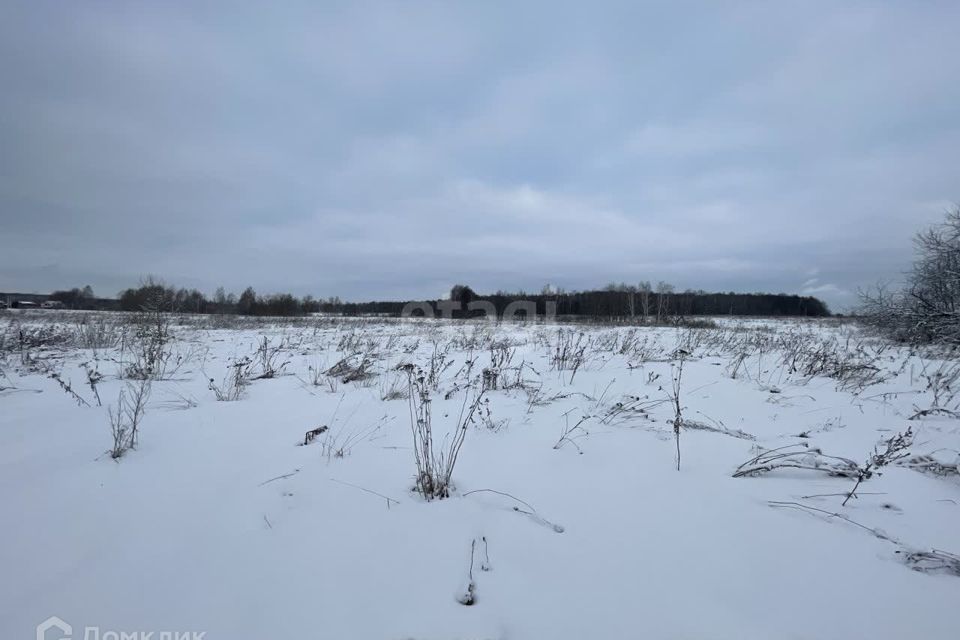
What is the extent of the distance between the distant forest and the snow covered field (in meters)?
33.9

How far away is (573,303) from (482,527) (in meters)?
57.3

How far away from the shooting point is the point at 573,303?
187 ft

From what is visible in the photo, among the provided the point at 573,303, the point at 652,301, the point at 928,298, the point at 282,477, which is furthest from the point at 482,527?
the point at 573,303

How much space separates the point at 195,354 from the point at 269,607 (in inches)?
304

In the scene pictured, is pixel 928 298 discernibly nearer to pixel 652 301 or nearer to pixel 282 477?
pixel 282 477

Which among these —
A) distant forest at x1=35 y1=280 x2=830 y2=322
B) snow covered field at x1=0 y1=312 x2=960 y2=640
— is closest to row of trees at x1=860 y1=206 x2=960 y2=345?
snow covered field at x1=0 y1=312 x2=960 y2=640

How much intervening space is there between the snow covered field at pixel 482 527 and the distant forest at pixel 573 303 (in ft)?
111

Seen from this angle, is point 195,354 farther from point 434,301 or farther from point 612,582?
point 434,301

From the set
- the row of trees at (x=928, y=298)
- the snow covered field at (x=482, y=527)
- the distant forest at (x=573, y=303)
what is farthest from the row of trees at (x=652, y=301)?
the snow covered field at (x=482, y=527)

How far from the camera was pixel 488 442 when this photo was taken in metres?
2.79

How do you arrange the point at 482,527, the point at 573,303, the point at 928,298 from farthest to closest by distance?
the point at 573,303
the point at 928,298
the point at 482,527

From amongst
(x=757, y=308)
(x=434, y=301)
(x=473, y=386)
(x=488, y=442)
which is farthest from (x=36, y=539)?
(x=757, y=308)

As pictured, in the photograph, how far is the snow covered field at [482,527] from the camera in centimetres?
127

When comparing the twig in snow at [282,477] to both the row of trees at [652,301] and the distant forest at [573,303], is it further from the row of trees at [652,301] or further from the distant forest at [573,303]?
the row of trees at [652,301]
